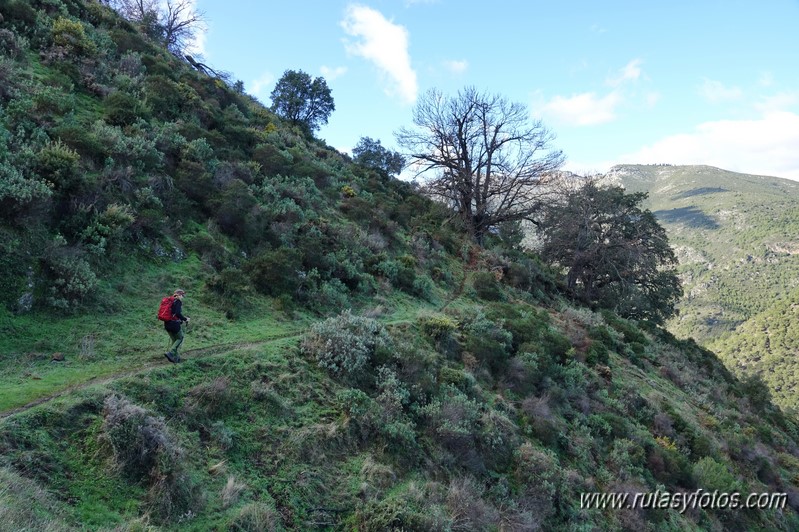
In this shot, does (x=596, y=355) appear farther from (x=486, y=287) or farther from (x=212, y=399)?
(x=212, y=399)

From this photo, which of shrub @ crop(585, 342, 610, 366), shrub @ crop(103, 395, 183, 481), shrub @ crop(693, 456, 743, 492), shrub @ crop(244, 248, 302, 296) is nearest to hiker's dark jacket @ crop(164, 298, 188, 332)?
shrub @ crop(103, 395, 183, 481)

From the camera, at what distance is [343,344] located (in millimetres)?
9336

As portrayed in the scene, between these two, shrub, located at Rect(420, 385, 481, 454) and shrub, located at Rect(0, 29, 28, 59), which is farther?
shrub, located at Rect(0, 29, 28, 59)

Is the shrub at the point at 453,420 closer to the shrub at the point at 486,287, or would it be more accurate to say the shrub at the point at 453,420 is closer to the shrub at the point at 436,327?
the shrub at the point at 436,327

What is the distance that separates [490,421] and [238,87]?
36.1 meters

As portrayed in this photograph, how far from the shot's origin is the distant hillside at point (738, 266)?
8019cm

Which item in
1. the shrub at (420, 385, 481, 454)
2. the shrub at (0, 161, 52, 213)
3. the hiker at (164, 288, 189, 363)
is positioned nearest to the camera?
the hiker at (164, 288, 189, 363)

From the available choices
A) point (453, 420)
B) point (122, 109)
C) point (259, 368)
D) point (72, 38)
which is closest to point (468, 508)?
point (453, 420)

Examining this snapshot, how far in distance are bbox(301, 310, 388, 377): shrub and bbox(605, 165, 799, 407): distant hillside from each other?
7070 centimetres

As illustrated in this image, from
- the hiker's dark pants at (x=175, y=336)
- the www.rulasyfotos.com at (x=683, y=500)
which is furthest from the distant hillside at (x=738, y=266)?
the hiker's dark pants at (x=175, y=336)

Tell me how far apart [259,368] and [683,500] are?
1002 centimetres

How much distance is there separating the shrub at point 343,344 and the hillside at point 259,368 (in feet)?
0.17

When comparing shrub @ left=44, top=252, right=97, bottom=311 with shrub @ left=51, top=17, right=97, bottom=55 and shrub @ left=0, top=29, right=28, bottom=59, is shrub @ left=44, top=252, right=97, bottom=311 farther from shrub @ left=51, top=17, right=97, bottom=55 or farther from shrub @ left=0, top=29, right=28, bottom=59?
shrub @ left=51, top=17, right=97, bottom=55

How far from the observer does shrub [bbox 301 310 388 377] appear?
892 cm
